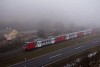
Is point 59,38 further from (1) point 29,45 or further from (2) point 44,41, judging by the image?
(1) point 29,45

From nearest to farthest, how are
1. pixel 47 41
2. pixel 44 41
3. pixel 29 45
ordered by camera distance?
pixel 29 45 → pixel 44 41 → pixel 47 41

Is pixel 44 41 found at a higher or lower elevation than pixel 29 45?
higher

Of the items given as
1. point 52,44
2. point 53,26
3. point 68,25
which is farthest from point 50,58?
point 68,25

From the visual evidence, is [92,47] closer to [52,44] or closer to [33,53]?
[52,44]

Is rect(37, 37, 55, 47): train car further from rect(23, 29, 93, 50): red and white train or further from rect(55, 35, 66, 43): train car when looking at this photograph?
rect(55, 35, 66, 43): train car

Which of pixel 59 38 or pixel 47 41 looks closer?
pixel 47 41

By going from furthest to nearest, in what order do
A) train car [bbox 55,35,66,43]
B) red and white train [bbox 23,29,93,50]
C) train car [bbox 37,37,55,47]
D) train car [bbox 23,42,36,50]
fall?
train car [bbox 55,35,66,43] < train car [bbox 37,37,55,47] < red and white train [bbox 23,29,93,50] < train car [bbox 23,42,36,50]

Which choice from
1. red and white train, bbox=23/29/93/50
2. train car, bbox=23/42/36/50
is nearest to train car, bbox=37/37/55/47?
red and white train, bbox=23/29/93/50

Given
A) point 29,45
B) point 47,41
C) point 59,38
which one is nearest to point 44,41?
point 47,41

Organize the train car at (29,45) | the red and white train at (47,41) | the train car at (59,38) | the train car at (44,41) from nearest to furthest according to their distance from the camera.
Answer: the train car at (29,45) < the red and white train at (47,41) < the train car at (44,41) < the train car at (59,38)

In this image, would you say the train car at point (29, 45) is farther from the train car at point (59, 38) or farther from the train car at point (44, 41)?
the train car at point (59, 38)

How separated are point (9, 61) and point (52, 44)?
22.5ft

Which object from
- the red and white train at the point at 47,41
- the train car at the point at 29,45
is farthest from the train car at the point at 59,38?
the train car at the point at 29,45

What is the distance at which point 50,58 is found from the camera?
15.4 m
